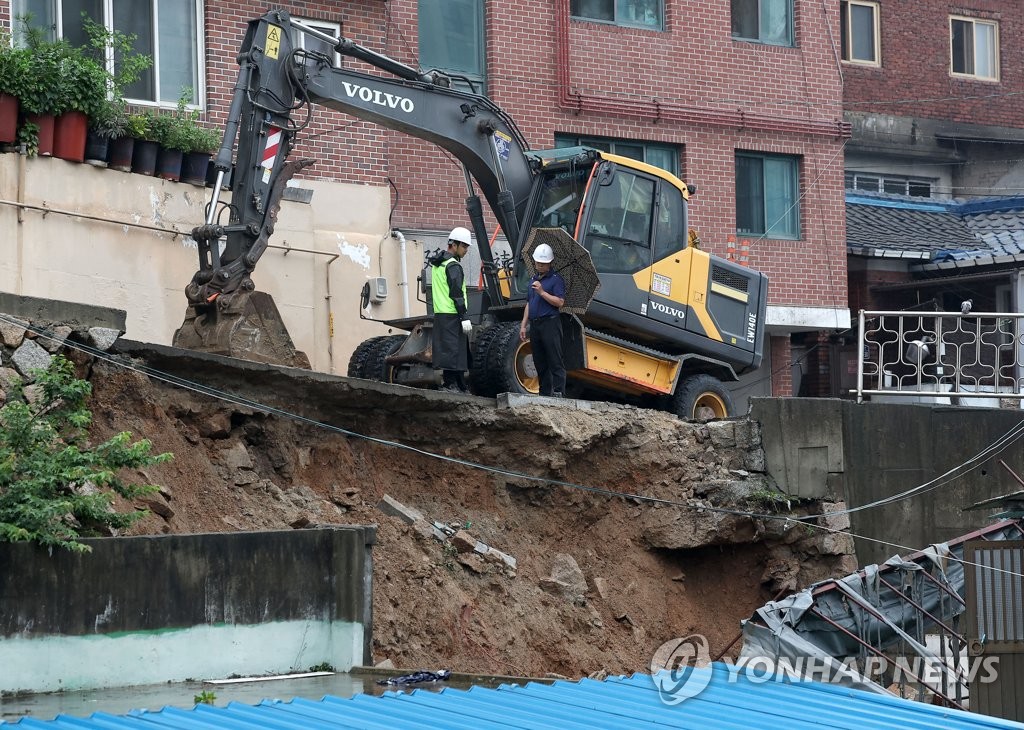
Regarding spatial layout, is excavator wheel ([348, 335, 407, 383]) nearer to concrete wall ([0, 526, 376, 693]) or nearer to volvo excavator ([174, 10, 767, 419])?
volvo excavator ([174, 10, 767, 419])

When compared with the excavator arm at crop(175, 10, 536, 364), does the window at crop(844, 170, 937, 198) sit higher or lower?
higher

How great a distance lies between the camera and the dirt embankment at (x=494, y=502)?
13406 mm

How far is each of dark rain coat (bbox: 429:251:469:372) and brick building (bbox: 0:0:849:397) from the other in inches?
197

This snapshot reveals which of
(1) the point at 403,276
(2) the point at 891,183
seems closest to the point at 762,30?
(2) the point at 891,183

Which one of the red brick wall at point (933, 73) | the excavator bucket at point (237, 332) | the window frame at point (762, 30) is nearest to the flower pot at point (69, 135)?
the excavator bucket at point (237, 332)

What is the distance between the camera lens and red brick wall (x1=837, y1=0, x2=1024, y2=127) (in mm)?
29953

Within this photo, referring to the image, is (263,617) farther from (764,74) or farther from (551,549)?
(764,74)

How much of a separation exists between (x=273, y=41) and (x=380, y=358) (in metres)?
3.50

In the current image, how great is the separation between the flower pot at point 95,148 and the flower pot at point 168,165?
2.85 ft

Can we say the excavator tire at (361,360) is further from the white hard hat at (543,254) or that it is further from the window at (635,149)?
the window at (635,149)

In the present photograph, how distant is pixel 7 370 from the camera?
38.9ft

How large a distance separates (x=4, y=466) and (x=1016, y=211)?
2174cm

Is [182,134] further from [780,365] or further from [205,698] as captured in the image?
[780,365]

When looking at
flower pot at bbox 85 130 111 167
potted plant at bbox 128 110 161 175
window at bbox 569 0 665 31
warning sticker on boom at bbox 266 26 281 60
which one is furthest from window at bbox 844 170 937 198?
warning sticker on boom at bbox 266 26 281 60
